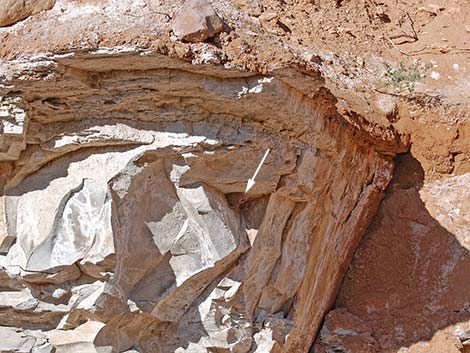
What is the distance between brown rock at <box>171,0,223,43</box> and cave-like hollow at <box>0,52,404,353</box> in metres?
0.20

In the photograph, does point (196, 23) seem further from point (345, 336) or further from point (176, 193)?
point (345, 336)

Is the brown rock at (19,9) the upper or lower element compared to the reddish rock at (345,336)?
upper

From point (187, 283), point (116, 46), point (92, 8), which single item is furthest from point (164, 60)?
point (187, 283)

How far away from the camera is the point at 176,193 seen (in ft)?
17.7

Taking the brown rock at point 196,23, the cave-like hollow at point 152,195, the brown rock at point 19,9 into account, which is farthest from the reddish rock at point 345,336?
the brown rock at point 19,9

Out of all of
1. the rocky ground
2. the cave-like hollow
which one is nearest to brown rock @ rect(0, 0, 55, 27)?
the rocky ground

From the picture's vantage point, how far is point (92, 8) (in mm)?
5137

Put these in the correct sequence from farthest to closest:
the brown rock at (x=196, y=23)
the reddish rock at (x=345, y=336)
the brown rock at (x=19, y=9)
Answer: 1. the reddish rock at (x=345, y=336)
2. the brown rock at (x=19, y=9)
3. the brown rock at (x=196, y=23)

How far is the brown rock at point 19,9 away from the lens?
5199 millimetres

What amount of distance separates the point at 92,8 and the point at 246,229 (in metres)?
1.67

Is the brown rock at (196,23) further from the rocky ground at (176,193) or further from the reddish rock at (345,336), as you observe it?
the reddish rock at (345,336)

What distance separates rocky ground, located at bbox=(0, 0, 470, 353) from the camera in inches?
197

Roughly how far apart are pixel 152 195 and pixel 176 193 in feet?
0.48

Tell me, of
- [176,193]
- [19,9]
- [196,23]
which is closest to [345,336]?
[176,193]
